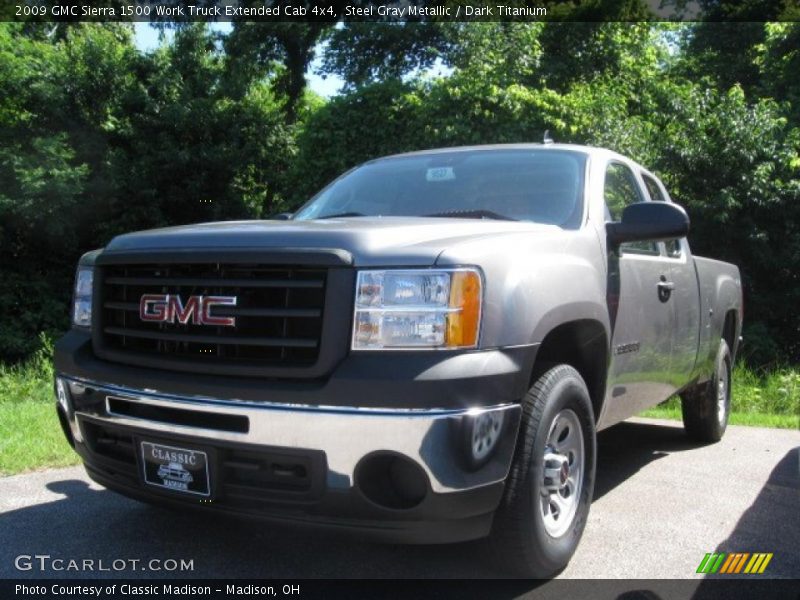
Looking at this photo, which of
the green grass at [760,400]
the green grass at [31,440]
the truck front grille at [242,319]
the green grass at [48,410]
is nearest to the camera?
the truck front grille at [242,319]

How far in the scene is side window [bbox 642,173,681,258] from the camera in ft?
16.1

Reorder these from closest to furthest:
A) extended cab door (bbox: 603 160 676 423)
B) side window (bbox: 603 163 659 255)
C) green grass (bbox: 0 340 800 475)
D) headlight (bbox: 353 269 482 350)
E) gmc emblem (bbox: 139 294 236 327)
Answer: headlight (bbox: 353 269 482 350) → gmc emblem (bbox: 139 294 236 327) → extended cab door (bbox: 603 160 676 423) → side window (bbox: 603 163 659 255) → green grass (bbox: 0 340 800 475)

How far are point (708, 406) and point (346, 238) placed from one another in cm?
419

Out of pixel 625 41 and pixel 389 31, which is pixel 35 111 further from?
pixel 625 41

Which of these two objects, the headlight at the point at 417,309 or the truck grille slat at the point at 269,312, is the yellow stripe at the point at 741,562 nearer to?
the headlight at the point at 417,309

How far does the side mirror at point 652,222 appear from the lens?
140 inches

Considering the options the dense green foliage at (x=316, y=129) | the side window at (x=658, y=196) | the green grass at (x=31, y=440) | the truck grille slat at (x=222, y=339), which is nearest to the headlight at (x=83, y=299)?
the truck grille slat at (x=222, y=339)

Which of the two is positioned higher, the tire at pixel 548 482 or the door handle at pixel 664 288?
the door handle at pixel 664 288

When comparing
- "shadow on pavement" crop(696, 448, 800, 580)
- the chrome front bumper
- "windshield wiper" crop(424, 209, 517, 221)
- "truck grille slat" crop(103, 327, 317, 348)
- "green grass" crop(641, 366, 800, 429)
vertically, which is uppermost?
"windshield wiper" crop(424, 209, 517, 221)

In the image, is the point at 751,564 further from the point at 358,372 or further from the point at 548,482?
the point at 358,372

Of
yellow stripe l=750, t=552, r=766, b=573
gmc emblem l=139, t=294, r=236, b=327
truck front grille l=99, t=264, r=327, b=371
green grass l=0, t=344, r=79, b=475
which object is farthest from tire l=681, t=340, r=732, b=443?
green grass l=0, t=344, r=79, b=475

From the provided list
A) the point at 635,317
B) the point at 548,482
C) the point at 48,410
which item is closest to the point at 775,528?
the point at 635,317

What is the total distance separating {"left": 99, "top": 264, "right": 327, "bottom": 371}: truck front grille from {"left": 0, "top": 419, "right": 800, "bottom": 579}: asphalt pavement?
24.6 inches

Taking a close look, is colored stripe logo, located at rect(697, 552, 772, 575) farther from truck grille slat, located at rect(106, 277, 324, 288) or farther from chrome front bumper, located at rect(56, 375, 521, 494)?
truck grille slat, located at rect(106, 277, 324, 288)
